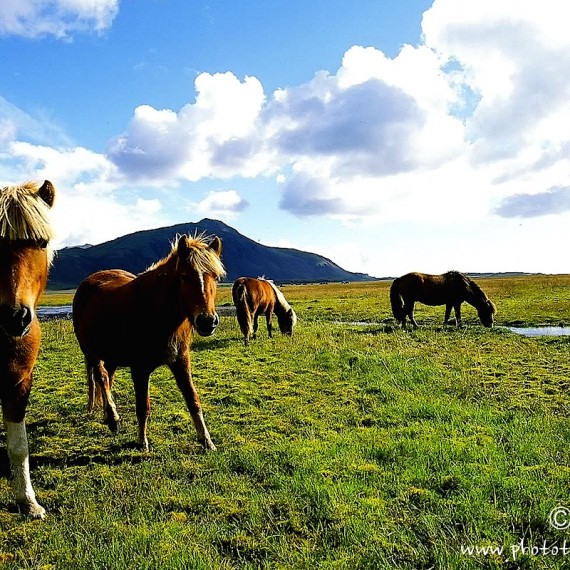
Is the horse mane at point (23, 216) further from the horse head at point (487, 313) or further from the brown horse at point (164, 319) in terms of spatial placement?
the horse head at point (487, 313)

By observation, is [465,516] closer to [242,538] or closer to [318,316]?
[242,538]

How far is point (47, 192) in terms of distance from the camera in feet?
16.1

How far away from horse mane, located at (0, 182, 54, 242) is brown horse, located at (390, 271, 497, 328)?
21.9 m

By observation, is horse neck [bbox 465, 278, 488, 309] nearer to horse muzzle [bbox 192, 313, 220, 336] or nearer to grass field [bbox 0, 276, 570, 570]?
grass field [bbox 0, 276, 570, 570]

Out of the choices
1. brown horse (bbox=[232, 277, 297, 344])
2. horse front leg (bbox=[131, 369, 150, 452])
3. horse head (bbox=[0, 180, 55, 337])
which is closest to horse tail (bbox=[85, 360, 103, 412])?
horse front leg (bbox=[131, 369, 150, 452])

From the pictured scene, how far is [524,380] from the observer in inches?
451

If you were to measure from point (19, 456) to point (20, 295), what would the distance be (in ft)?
7.28

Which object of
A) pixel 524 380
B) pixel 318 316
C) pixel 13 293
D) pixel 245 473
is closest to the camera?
pixel 13 293

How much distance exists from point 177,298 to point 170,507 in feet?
9.58

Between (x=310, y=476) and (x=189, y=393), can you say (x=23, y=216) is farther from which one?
(x=310, y=476)

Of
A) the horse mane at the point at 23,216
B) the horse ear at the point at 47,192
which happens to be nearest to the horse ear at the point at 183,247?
the horse ear at the point at 47,192

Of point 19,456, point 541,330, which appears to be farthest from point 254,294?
point 541,330

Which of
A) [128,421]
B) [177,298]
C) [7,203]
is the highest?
[7,203]

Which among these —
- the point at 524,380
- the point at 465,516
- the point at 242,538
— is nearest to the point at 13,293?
the point at 242,538
